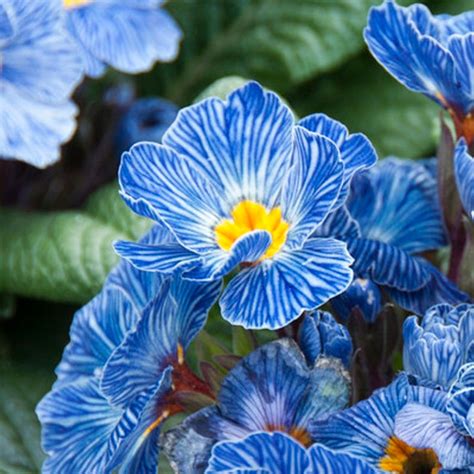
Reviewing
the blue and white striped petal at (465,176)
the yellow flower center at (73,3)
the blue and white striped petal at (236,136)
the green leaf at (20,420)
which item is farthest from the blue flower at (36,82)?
the blue and white striped petal at (465,176)

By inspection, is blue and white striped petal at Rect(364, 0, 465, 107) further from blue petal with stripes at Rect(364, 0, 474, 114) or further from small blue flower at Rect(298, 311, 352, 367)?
small blue flower at Rect(298, 311, 352, 367)

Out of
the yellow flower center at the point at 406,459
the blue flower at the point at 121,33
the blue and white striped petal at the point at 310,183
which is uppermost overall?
the blue and white striped petal at the point at 310,183

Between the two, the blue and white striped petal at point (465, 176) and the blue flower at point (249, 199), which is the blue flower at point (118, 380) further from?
the blue and white striped petal at point (465, 176)

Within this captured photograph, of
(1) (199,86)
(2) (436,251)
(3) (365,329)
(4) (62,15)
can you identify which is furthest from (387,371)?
(1) (199,86)

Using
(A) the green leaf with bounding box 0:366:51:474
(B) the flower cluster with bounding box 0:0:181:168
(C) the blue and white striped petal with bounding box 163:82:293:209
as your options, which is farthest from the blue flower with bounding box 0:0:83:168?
(C) the blue and white striped petal with bounding box 163:82:293:209

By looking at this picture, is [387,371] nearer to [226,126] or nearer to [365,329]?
[365,329]

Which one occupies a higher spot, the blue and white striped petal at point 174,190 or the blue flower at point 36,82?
the blue and white striped petal at point 174,190

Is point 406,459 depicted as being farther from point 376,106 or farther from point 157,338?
point 376,106

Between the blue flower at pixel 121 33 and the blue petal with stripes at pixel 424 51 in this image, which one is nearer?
the blue petal with stripes at pixel 424 51
